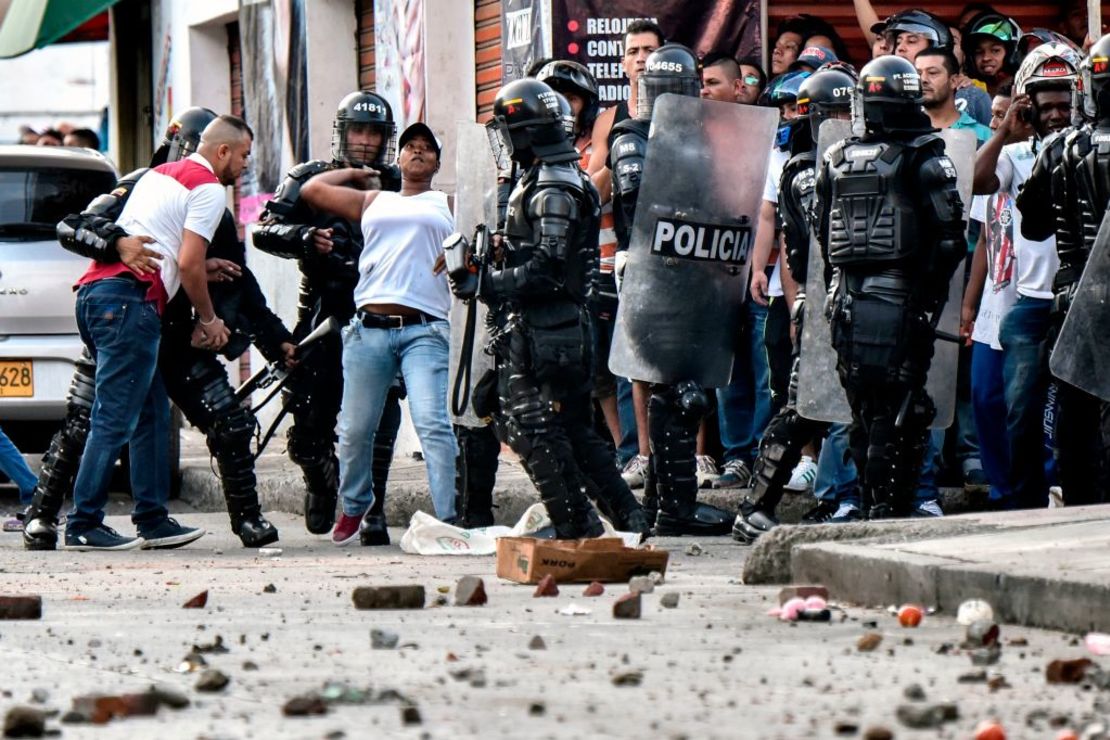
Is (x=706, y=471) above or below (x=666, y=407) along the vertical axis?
below

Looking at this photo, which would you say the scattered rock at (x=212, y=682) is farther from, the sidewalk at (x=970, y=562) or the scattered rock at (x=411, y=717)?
the sidewalk at (x=970, y=562)

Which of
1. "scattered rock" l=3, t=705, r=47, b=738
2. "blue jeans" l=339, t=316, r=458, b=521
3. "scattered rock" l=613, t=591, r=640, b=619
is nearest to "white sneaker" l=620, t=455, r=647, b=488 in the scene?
"blue jeans" l=339, t=316, r=458, b=521

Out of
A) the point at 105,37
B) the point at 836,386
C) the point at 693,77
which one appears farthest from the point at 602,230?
the point at 105,37

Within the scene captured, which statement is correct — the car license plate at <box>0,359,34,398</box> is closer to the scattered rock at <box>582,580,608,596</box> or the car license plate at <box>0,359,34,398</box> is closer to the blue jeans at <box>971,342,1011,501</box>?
the blue jeans at <box>971,342,1011,501</box>

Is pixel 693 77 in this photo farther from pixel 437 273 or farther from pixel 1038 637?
pixel 1038 637

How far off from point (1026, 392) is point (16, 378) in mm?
5525

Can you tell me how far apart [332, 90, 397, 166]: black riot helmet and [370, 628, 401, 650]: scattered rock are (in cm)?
424

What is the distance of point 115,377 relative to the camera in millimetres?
8617

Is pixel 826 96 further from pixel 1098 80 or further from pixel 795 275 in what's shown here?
pixel 1098 80

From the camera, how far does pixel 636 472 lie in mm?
9914

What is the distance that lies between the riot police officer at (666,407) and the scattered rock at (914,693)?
440cm

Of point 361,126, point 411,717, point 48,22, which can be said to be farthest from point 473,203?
point 48,22

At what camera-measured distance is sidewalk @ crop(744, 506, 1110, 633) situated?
5371 mm

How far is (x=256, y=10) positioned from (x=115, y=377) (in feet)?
27.6
